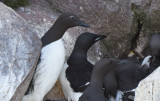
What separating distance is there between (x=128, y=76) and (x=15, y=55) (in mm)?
1776

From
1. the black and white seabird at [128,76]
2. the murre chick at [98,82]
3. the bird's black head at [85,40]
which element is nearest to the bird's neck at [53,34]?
the bird's black head at [85,40]

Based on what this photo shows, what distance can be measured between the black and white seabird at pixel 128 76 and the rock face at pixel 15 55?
3.71 feet

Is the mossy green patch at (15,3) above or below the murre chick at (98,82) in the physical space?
below

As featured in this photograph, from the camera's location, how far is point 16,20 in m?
7.51

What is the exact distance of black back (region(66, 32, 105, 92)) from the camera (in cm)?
785

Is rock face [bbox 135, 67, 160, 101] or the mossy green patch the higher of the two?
rock face [bbox 135, 67, 160, 101]

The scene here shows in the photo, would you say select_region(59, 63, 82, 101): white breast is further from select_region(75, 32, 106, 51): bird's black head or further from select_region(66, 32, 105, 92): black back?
select_region(75, 32, 106, 51): bird's black head

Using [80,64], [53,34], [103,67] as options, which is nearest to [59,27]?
[53,34]

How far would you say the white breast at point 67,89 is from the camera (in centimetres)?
789

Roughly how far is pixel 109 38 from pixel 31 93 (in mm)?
2248

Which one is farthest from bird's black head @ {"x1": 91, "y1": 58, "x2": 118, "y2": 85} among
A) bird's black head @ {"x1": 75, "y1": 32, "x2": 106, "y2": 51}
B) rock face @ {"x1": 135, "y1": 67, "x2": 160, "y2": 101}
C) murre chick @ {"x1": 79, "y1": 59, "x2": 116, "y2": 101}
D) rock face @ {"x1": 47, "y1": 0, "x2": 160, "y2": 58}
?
rock face @ {"x1": 47, "y1": 0, "x2": 160, "y2": 58}

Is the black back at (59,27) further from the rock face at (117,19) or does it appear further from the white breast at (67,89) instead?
the rock face at (117,19)

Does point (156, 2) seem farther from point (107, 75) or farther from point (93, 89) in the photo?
point (93, 89)

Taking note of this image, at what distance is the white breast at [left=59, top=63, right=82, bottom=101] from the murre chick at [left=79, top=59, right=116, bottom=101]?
1024 mm
